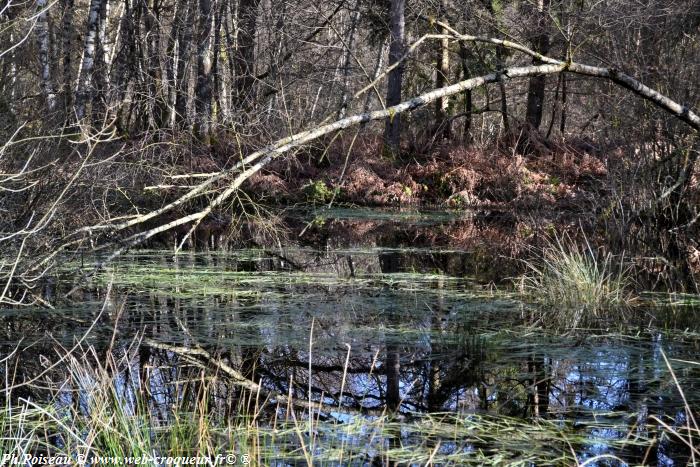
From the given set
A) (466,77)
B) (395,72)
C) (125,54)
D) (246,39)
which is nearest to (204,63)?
(246,39)

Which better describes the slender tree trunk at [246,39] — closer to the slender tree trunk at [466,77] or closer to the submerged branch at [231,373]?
the slender tree trunk at [466,77]

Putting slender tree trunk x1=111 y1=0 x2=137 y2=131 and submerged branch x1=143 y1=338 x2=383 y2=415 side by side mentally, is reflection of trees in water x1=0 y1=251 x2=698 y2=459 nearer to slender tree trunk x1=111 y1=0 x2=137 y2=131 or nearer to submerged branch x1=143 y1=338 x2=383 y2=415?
submerged branch x1=143 y1=338 x2=383 y2=415

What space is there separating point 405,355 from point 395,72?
14.9m

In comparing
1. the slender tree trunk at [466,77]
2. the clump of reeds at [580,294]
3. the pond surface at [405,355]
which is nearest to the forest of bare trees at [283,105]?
the slender tree trunk at [466,77]

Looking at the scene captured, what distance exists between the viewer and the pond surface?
4.17 meters

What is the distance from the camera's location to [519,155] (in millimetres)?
20031

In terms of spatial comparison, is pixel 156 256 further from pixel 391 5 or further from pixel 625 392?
pixel 391 5

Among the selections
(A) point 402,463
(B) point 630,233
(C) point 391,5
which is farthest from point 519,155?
(A) point 402,463

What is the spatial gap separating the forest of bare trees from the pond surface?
0.69m

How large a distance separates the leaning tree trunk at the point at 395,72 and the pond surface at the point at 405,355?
10.2 meters

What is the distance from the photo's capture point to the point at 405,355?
232 inches

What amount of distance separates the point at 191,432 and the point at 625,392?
2.55 m

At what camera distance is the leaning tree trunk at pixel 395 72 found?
18.8 metres

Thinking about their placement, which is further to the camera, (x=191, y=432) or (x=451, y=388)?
(x=451, y=388)
